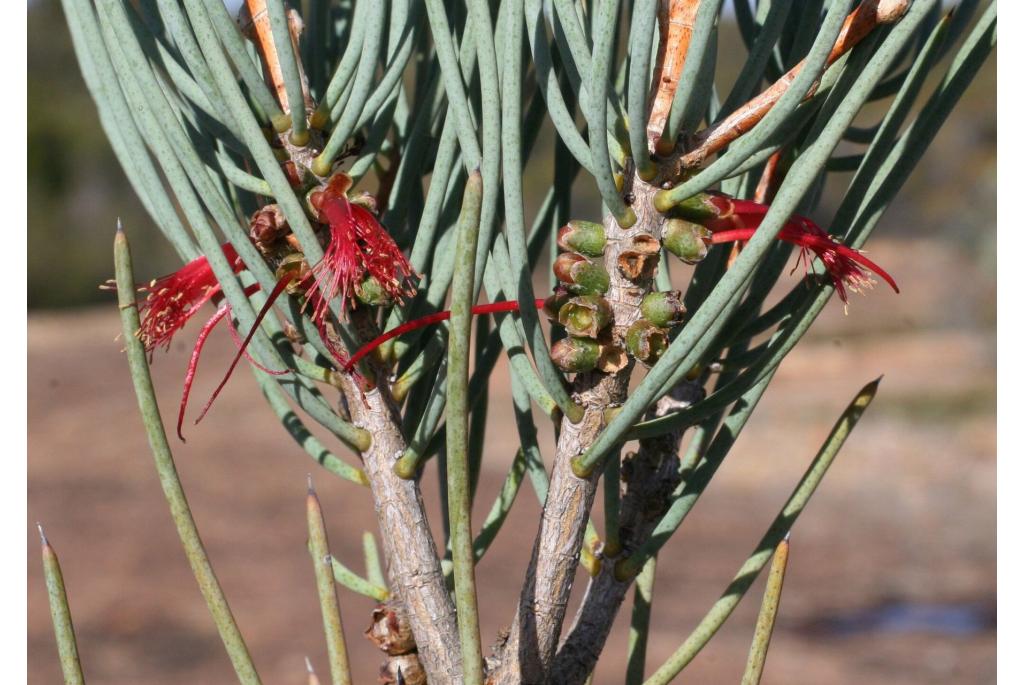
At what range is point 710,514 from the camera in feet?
20.7

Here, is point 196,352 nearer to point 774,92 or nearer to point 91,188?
point 774,92

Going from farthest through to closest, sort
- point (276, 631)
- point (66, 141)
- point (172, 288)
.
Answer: point (66, 141)
point (276, 631)
point (172, 288)

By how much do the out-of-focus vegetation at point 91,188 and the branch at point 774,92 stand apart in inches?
395

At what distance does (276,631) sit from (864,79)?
4.77m

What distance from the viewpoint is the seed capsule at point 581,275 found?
15.5 inches

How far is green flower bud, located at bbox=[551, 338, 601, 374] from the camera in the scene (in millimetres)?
395

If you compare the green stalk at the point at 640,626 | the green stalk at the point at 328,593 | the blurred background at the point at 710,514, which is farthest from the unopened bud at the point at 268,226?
the blurred background at the point at 710,514

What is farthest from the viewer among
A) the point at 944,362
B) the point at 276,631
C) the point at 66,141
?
the point at 66,141

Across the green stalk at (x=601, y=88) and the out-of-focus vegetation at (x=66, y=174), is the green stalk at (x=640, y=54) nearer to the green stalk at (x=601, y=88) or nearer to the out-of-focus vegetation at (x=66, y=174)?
the green stalk at (x=601, y=88)

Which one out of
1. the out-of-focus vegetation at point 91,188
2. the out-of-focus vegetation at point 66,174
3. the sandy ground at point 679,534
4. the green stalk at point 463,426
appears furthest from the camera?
the out-of-focus vegetation at point 66,174

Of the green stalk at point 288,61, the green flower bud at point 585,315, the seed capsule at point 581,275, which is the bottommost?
the green flower bud at point 585,315
